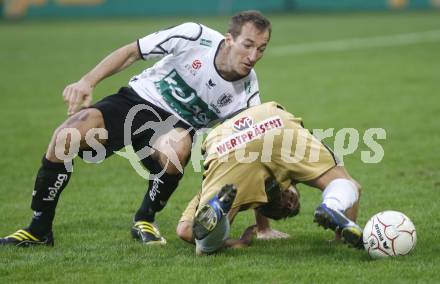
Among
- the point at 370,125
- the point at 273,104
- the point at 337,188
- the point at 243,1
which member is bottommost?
the point at 243,1

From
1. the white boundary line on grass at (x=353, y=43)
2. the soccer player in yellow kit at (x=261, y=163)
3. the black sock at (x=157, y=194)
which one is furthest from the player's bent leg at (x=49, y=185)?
the white boundary line on grass at (x=353, y=43)

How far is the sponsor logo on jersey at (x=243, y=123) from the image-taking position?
626cm

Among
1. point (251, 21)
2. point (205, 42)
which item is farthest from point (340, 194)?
point (205, 42)

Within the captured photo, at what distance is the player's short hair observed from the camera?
22.1 ft

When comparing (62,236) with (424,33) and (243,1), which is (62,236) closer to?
(424,33)

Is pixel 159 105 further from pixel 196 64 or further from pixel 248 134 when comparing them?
pixel 248 134

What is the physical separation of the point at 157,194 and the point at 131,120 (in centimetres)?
64

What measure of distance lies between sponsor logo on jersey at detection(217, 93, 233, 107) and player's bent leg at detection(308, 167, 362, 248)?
120 cm

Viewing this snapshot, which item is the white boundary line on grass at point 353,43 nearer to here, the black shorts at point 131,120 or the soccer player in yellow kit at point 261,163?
the black shorts at point 131,120

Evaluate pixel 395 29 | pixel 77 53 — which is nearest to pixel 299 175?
pixel 77 53

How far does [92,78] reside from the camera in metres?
Answer: 6.71

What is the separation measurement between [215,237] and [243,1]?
31812mm

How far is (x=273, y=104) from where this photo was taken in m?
6.39

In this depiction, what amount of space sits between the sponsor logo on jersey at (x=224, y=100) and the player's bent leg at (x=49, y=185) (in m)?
1.03
